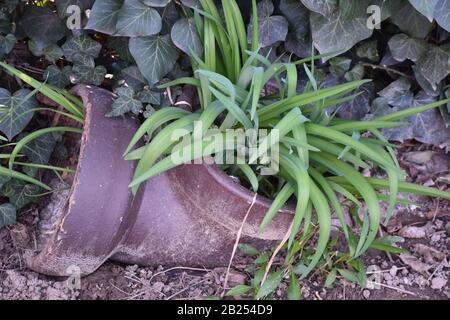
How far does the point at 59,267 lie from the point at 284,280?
581mm

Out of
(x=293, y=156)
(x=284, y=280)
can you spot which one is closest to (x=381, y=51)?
(x=293, y=156)

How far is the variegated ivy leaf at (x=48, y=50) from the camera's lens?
1509mm

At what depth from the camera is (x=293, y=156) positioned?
1.27 m

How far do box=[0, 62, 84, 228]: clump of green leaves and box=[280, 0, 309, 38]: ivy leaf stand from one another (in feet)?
1.94

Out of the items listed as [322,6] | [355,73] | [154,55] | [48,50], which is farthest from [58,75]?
[355,73]

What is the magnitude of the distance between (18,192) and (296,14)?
888mm

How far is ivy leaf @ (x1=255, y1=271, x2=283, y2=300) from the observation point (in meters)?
1.42

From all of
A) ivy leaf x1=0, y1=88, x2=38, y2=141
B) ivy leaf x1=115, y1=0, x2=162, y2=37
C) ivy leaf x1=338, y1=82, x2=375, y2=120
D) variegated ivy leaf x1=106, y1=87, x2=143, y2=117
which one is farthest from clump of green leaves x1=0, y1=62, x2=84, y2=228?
ivy leaf x1=338, y1=82, x2=375, y2=120

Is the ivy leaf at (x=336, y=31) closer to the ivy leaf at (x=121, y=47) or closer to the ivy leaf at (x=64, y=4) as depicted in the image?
the ivy leaf at (x=121, y=47)

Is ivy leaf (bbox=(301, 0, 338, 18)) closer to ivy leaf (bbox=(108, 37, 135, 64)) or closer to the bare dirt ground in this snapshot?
ivy leaf (bbox=(108, 37, 135, 64))

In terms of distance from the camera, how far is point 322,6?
1.36 metres

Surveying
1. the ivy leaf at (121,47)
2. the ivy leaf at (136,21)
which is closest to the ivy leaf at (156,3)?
the ivy leaf at (136,21)

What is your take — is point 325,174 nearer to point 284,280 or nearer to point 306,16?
point 284,280

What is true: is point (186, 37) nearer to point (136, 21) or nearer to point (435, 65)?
point (136, 21)
